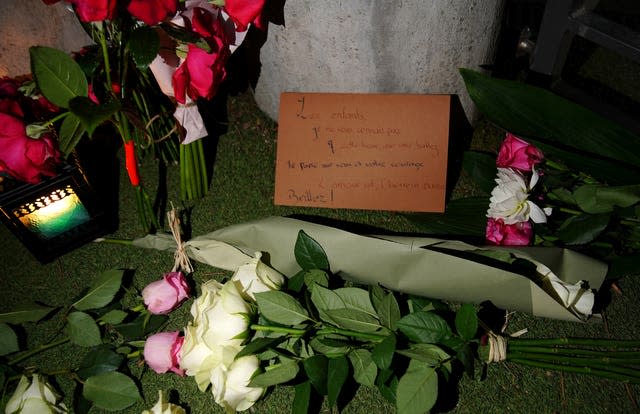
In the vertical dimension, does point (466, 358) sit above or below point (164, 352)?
above

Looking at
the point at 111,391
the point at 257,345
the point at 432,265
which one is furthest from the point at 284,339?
the point at 111,391

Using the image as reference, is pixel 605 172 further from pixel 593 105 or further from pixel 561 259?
pixel 593 105

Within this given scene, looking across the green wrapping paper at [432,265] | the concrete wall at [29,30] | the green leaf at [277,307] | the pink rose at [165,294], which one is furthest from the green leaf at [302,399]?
the concrete wall at [29,30]

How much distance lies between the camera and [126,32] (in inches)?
26.7

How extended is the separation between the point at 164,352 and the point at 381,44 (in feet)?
2.34

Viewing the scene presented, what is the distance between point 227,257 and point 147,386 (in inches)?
11.5

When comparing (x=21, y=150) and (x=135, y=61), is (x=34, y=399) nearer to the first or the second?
(x=21, y=150)

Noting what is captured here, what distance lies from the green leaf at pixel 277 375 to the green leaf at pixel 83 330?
0.40 metres

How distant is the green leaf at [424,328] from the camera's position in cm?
69

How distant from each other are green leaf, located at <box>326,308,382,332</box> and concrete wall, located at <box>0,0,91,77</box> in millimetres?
1026

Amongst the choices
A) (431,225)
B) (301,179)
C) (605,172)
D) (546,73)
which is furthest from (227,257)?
(546,73)

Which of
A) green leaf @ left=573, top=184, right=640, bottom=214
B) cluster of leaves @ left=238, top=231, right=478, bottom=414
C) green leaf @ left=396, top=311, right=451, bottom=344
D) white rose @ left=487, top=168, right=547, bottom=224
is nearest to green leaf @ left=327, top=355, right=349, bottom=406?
cluster of leaves @ left=238, top=231, right=478, bottom=414

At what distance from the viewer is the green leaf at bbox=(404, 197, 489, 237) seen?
0.93 meters

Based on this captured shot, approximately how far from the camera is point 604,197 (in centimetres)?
74
